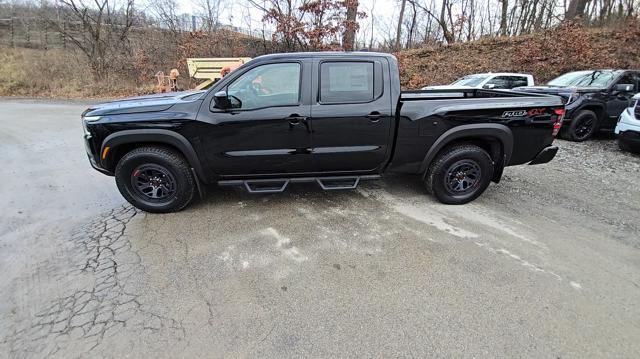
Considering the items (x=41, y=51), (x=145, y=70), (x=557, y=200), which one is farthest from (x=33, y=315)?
(x=41, y=51)

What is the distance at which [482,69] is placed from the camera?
1617 centimetres

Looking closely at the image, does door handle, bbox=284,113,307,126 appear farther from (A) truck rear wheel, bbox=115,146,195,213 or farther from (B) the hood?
(A) truck rear wheel, bbox=115,146,195,213

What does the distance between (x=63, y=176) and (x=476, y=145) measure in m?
6.17

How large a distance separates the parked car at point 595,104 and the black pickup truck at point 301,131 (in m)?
4.70

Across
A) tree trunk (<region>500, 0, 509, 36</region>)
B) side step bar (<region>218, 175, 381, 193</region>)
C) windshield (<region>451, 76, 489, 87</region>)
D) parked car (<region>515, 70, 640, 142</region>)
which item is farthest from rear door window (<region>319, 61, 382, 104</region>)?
tree trunk (<region>500, 0, 509, 36</region>)

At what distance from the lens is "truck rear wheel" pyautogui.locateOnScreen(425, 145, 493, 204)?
421 centimetres

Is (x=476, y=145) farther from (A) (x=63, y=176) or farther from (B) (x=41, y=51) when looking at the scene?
(B) (x=41, y=51)

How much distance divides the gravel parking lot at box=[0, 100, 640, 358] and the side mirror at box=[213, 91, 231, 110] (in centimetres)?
126

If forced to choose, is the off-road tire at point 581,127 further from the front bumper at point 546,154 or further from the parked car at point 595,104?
the front bumper at point 546,154

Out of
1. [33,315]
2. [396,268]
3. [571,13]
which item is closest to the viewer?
[33,315]

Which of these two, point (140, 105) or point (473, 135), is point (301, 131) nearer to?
point (140, 105)

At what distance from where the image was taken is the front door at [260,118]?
3789 mm

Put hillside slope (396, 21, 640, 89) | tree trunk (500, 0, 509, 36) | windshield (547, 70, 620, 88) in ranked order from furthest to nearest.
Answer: tree trunk (500, 0, 509, 36)
hillside slope (396, 21, 640, 89)
windshield (547, 70, 620, 88)

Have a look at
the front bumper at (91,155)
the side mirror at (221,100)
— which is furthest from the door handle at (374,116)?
the front bumper at (91,155)
